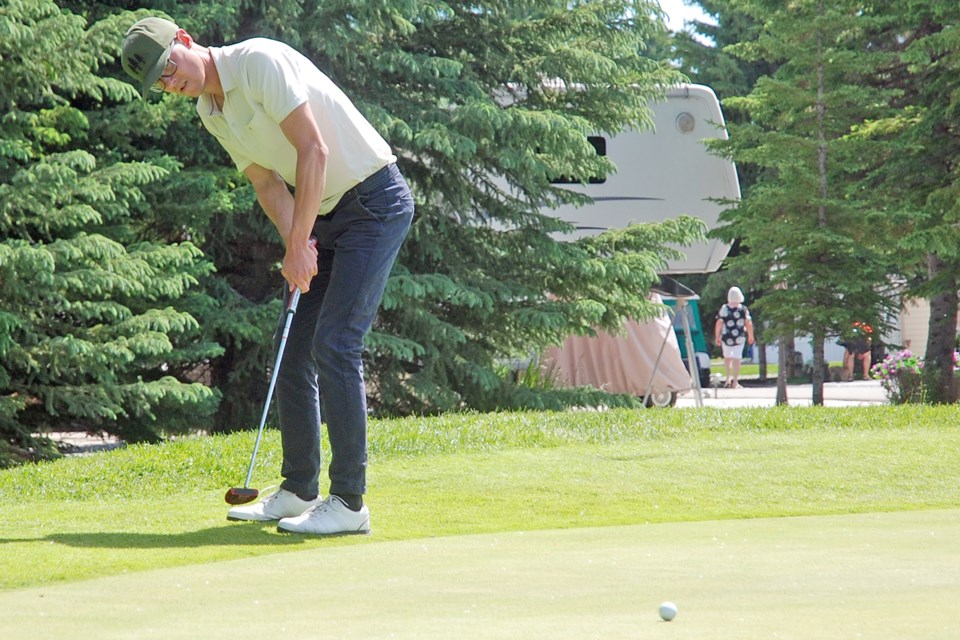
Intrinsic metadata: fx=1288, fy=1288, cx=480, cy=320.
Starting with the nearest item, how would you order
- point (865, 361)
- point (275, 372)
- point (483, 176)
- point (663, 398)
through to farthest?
point (275, 372), point (483, 176), point (663, 398), point (865, 361)

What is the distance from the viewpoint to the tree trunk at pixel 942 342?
45.3 ft

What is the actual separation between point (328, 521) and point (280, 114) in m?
1.38

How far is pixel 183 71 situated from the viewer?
4312mm

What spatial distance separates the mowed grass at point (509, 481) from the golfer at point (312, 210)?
0.28 m

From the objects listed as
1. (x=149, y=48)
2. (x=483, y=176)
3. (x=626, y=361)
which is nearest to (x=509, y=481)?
(x=149, y=48)

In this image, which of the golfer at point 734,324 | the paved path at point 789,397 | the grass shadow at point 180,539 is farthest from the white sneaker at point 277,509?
the golfer at point 734,324

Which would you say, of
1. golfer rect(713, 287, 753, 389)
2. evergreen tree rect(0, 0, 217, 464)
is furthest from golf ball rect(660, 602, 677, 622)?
golfer rect(713, 287, 753, 389)

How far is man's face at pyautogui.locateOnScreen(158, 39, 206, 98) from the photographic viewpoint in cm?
429

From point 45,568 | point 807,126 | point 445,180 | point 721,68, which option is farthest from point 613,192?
point 721,68

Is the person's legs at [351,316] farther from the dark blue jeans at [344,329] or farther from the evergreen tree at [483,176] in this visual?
the evergreen tree at [483,176]

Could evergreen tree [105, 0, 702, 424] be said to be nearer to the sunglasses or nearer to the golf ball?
the sunglasses

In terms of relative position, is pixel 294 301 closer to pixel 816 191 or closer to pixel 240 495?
pixel 240 495

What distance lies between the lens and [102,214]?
8789mm

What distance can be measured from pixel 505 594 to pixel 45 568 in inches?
55.1
